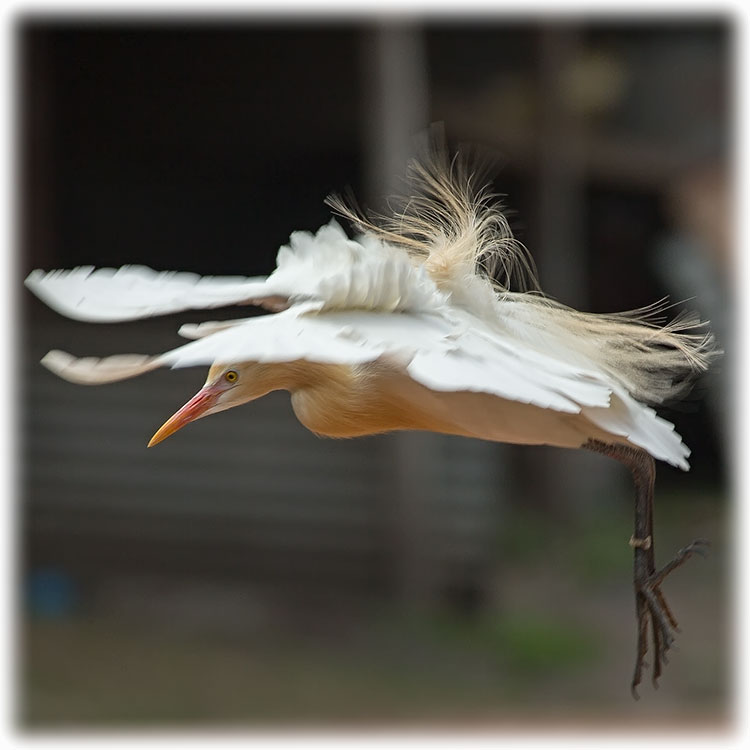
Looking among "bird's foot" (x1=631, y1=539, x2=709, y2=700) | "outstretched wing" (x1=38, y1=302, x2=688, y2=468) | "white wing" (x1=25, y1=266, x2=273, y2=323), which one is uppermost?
"white wing" (x1=25, y1=266, x2=273, y2=323)

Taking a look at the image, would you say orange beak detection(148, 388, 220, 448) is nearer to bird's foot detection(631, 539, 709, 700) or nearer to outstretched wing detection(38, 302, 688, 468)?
outstretched wing detection(38, 302, 688, 468)

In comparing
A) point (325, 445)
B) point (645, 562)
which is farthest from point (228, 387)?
point (325, 445)

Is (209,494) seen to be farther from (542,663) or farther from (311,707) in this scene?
(542,663)

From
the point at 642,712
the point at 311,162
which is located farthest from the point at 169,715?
the point at 311,162

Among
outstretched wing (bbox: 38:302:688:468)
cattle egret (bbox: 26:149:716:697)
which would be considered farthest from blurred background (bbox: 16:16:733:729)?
outstretched wing (bbox: 38:302:688:468)

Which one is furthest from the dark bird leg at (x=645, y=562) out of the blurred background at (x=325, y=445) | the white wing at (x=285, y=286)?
the blurred background at (x=325, y=445)

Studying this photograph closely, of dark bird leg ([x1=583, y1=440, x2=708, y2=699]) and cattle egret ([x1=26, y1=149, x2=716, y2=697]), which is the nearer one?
cattle egret ([x1=26, y1=149, x2=716, y2=697])

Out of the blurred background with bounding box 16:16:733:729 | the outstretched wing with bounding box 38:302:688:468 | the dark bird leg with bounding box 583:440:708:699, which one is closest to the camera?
the outstretched wing with bounding box 38:302:688:468
